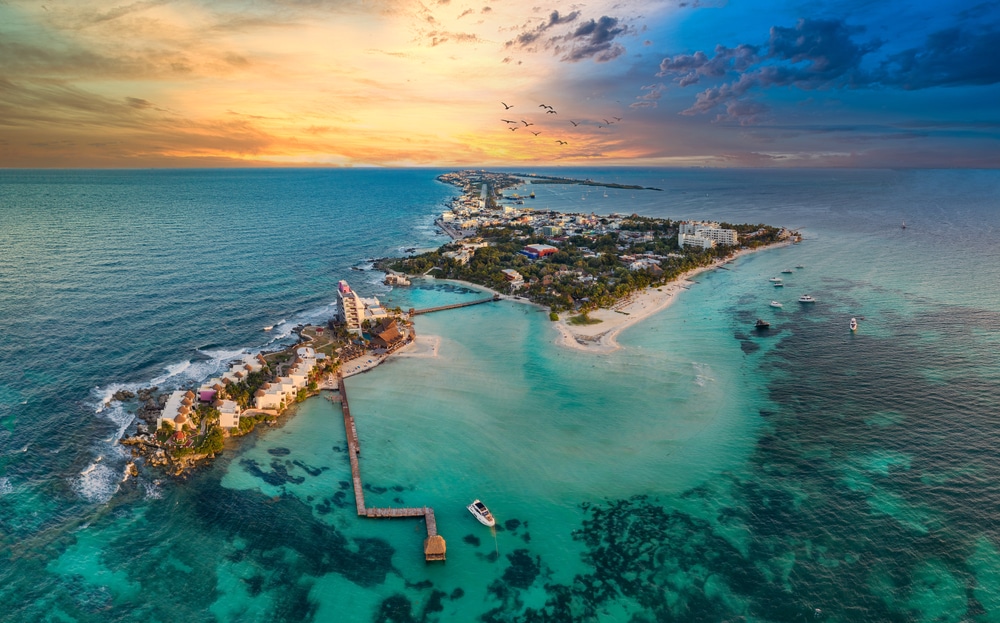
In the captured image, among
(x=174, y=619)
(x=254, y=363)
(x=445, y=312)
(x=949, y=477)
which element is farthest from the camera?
(x=445, y=312)

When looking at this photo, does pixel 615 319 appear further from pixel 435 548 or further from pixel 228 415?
pixel 228 415

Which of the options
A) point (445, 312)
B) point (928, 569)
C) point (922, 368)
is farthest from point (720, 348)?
point (445, 312)

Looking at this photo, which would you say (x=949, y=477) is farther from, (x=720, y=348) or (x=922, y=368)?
(x=720, y=348)

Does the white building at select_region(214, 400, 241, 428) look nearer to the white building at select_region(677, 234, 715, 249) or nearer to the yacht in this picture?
the yacht

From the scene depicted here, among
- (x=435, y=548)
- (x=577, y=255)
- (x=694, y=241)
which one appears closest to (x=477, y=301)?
(x=577, y=255)

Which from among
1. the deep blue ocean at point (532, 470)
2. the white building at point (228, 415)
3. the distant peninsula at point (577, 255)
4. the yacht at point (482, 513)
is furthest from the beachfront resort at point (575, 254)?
the white building at point (228, 415)

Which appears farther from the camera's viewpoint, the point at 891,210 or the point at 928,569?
the point at 891,210
